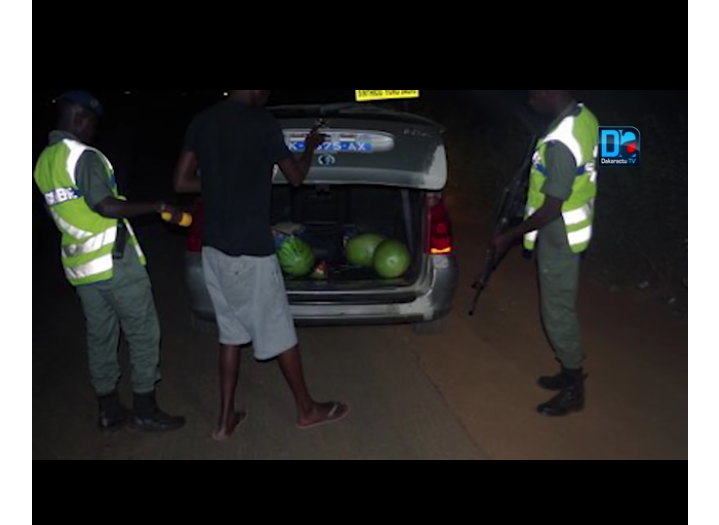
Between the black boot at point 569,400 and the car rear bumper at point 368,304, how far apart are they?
112 cm

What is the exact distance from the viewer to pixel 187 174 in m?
3.98

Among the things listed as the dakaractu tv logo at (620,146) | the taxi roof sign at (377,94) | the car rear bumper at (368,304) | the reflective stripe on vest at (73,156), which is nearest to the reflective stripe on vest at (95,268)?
the reflective stripe on vest at (73,156)

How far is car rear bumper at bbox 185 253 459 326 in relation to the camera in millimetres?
5062

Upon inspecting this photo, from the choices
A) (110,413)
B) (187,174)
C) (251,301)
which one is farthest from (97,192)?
(110,413)

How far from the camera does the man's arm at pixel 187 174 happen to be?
13.0 ft

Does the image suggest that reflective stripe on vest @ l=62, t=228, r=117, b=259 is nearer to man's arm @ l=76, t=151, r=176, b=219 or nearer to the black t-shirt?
man's arm @ l=76, t=151, r=176, b=219

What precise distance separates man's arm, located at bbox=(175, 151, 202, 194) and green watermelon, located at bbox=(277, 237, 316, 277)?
5.43ft

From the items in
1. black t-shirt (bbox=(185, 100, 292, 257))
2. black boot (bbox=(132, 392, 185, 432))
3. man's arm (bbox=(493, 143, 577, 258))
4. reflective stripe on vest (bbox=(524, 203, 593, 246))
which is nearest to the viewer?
black t-shirt (bbox=(185, 100, 292, 257))

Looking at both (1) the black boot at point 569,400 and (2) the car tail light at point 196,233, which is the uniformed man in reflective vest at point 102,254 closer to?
(2) the car tail light at point 196,233

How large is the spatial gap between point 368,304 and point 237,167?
1652 mm

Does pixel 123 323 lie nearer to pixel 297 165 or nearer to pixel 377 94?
pixel 297 165

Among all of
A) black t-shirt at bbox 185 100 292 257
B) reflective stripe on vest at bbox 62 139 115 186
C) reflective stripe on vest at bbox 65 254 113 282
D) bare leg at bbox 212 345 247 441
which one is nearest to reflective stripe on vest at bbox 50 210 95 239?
reflective stripe on vest at bbox 65 254 113 282

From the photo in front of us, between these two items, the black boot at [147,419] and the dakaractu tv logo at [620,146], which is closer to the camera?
the black boot at [147,419]

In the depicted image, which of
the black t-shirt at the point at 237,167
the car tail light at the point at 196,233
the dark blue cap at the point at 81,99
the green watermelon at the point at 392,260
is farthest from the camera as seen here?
the green watermelon at the point at 392,260
